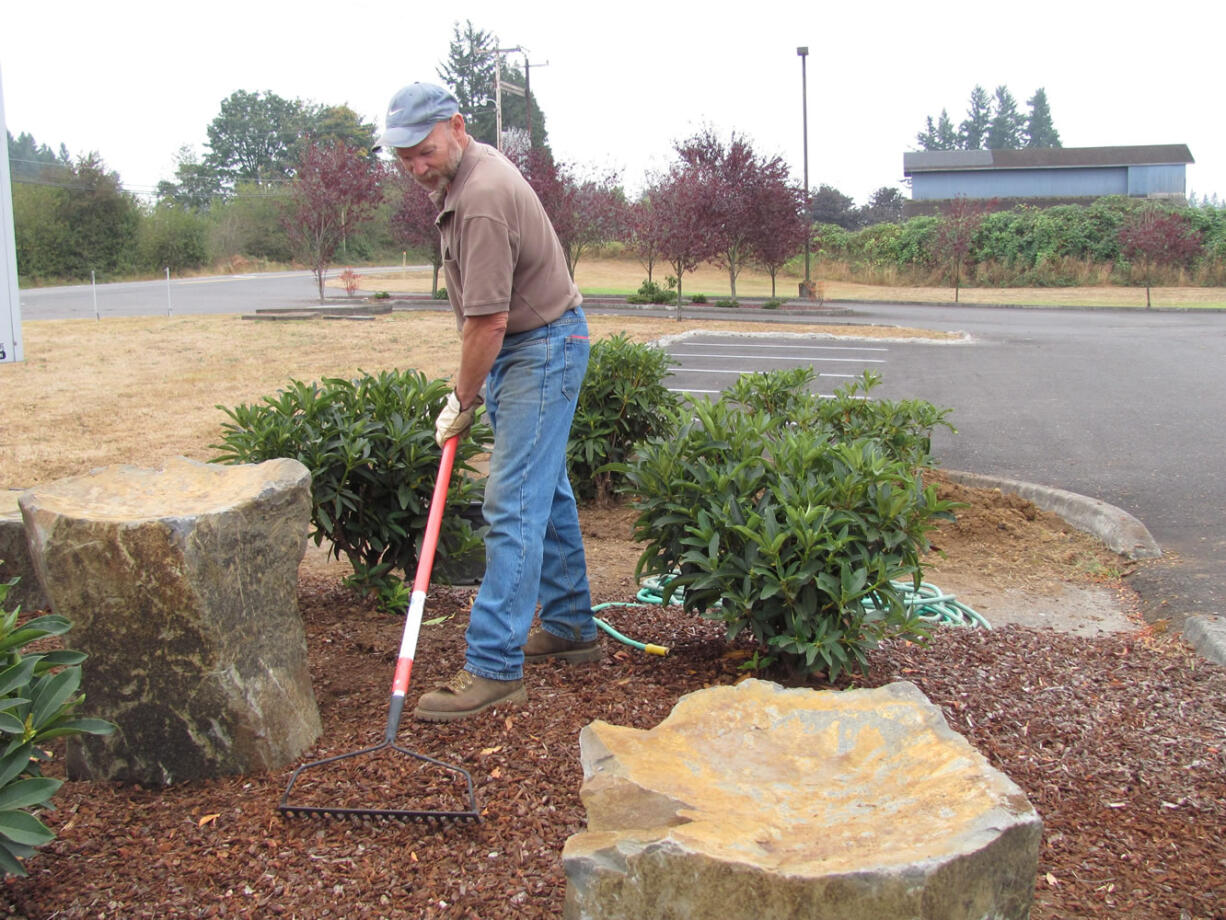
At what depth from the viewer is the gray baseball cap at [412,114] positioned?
3.06 meters

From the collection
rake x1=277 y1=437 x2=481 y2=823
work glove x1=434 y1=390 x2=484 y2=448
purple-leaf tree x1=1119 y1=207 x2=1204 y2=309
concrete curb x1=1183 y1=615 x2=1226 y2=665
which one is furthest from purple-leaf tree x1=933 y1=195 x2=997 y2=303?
rake x1=277 y1=437 x2=481 y2=823

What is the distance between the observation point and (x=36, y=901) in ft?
7.72

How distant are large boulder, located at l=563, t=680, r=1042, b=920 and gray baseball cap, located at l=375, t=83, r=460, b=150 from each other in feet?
5.78

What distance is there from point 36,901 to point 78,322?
21.7m

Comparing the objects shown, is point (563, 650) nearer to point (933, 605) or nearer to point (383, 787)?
point (383, 787)

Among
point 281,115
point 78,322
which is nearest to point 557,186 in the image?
point 78,322

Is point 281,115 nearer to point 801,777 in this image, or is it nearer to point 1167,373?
point 1167,373

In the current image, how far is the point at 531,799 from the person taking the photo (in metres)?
2.75

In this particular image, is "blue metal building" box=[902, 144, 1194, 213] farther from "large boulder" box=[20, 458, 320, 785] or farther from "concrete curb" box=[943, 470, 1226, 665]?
"large boulder" box=[20, 458, 320, 785]

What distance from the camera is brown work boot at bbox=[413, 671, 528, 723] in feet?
10.4

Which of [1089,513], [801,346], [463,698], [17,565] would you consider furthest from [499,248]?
[801,346]

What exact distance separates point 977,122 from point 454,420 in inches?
4000

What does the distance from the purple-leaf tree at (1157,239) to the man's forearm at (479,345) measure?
3016cm

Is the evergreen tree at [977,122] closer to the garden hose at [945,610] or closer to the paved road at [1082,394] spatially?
the paved road at [1082,394]
